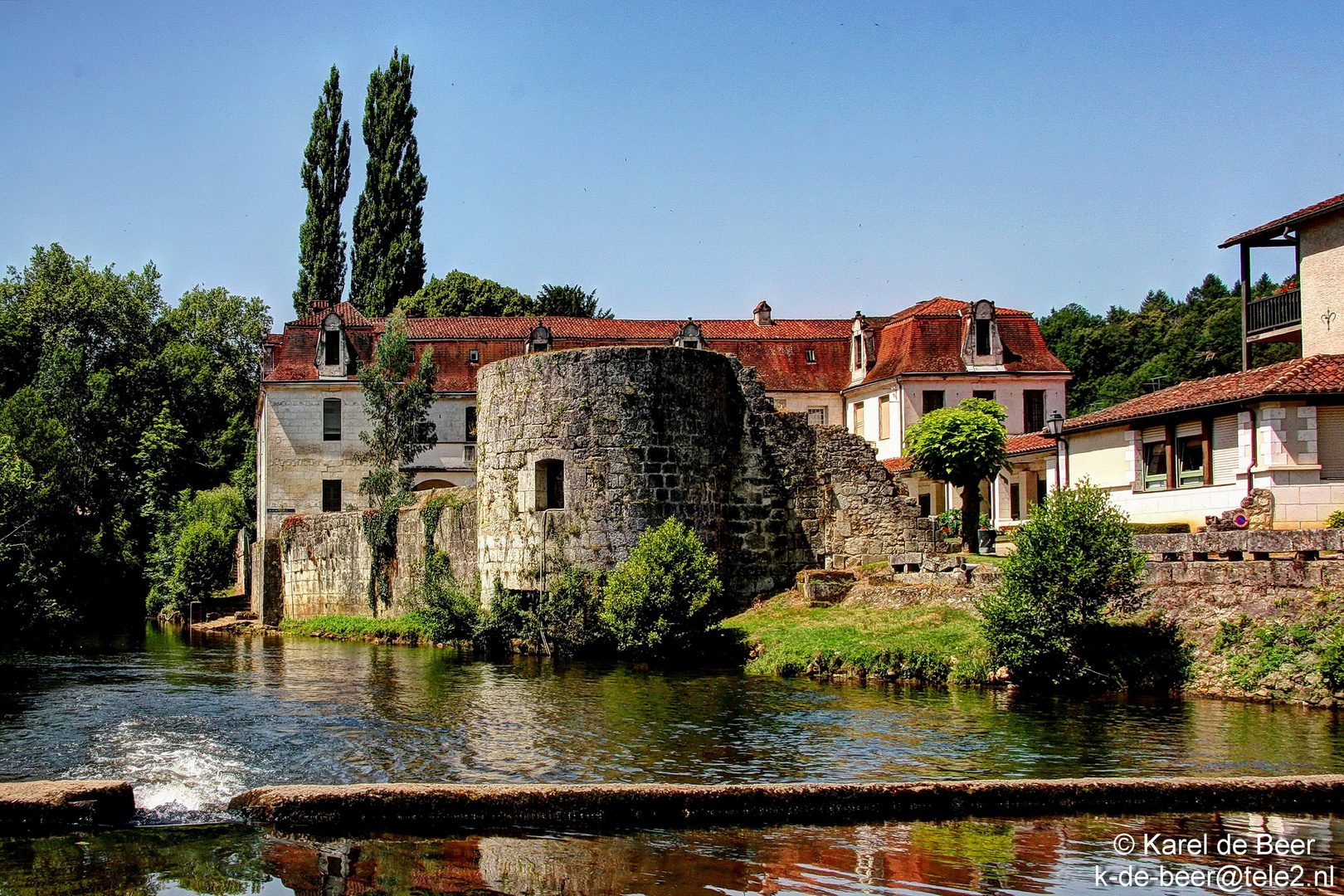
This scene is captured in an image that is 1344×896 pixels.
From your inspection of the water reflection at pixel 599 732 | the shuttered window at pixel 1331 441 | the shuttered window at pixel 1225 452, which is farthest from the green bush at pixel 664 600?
the shuttered window at pixel 1331 441

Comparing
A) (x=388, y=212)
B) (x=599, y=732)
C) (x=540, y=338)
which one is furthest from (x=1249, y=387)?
(x=388, y=212)

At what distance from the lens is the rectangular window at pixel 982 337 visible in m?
45.0

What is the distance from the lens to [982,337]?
4519cm

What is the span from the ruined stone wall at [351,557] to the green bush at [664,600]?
22.3ft

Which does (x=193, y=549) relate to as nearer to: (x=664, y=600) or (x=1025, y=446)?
(x=664, y=600)

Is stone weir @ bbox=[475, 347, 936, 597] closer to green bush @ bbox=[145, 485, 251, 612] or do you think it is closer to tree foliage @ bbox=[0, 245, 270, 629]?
green bush @ bbox=[145, 485, 251, 612]

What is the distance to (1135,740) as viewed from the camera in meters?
13.3

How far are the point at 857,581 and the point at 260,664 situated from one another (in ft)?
38.0

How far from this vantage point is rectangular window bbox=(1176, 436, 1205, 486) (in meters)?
23.6

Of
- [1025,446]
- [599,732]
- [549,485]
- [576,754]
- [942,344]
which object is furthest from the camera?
[942,344]

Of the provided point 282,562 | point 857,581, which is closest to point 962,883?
point 857,581

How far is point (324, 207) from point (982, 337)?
1331 inches

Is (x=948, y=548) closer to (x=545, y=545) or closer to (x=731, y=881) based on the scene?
(x=545, y=545)

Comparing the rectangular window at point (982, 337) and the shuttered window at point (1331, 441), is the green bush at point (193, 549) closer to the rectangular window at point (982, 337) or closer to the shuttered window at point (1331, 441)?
the rectangular window at point (982, 337)
